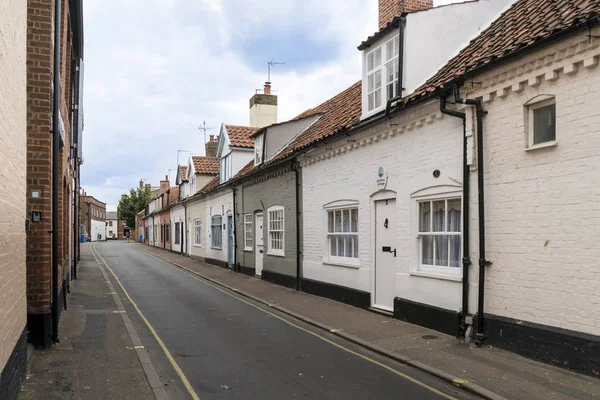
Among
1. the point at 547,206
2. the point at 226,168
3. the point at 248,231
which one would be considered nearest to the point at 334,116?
the point at 248,231

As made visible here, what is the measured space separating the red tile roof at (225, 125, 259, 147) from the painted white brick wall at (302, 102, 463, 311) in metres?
10.8

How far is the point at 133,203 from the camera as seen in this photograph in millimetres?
82812

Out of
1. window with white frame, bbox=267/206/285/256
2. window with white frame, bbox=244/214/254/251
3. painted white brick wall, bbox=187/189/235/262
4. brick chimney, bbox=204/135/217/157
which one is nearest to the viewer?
window with white frame, bbox=267/206/285/256

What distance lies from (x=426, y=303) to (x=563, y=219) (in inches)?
130

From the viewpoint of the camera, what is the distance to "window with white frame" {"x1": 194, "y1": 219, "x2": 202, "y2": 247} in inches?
1189

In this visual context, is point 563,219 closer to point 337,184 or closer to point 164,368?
point 164,368

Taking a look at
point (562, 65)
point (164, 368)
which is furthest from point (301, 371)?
point (562, 65)

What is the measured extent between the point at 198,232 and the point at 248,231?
11.3 meters

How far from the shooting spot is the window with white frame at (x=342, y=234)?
472 inches

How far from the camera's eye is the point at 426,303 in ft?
29.9

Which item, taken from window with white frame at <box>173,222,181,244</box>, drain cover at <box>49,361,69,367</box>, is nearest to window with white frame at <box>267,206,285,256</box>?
drain cover at <box>49,361,69,367</box>

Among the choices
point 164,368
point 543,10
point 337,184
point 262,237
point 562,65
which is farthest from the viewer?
point 262,237

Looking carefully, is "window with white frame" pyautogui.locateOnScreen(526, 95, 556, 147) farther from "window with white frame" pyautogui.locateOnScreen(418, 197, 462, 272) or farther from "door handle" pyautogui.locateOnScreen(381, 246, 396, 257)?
"door handle" pyautogui.locateOnScreen(381, 246, 396, 257)

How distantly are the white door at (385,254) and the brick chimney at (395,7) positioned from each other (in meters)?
5.03
